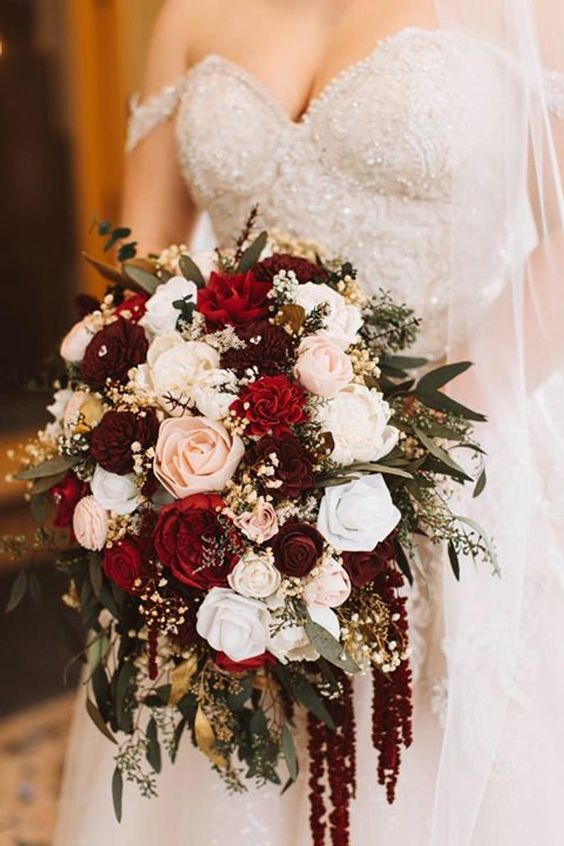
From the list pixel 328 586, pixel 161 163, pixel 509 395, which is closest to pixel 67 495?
pixel 328 586

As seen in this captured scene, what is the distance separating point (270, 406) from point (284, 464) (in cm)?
7

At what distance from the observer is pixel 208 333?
3.92ft

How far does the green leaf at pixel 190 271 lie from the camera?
130 cm

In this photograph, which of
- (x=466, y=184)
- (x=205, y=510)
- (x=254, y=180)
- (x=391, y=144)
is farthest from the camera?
(x=254, y=180)

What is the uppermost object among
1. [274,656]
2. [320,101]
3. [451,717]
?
[320,101]

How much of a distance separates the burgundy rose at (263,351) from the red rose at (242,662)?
0.34m

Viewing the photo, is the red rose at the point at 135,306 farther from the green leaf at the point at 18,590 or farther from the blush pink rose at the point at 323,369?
the green leaf at the point at 18,590

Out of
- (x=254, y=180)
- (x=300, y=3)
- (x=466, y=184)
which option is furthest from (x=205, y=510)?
(x=300, y=3)

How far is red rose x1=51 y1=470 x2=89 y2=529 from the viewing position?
1222mm

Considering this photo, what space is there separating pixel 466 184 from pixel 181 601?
2.37ft

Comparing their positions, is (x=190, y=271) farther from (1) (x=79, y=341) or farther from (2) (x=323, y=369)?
(2) (x=323, y=369)

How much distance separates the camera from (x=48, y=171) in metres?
4.41

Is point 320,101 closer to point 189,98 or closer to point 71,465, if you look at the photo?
point 189,98

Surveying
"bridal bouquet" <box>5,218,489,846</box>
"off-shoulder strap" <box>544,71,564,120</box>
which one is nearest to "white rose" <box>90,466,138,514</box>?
"bridal bouquet" <box>5,218,489,846</box>
